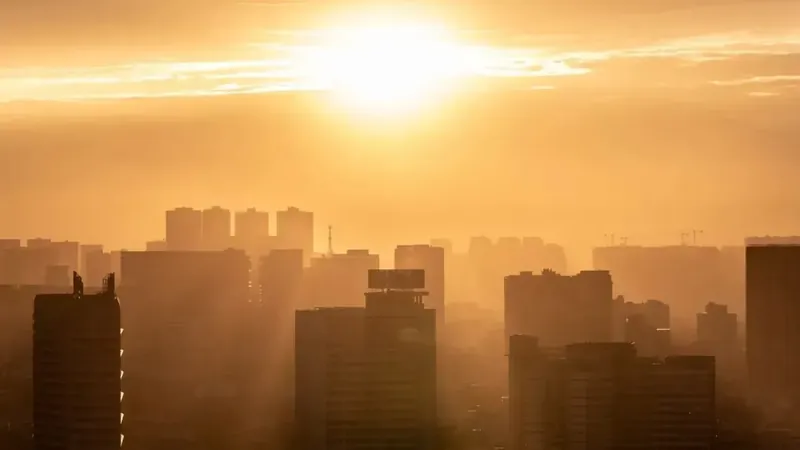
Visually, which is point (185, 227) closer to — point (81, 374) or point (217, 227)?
point (217, 227)

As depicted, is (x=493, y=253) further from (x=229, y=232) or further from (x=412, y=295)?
A: (x=412, y=295)

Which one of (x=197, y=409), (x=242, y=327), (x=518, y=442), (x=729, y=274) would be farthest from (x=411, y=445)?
(x=729, y=274)

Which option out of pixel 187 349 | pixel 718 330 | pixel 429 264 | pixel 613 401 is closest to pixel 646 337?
pixel 718 330

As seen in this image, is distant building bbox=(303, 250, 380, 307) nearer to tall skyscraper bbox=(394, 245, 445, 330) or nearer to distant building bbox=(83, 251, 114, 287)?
tall skyscraper bbox=(394, 245, 445, 330)

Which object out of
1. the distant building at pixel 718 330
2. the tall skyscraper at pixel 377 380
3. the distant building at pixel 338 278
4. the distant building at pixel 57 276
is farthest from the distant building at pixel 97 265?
the distant building at pixel 718 330

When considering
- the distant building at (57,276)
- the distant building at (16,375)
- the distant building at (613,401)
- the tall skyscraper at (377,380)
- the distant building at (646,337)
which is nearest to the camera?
the distant building at (16,375)

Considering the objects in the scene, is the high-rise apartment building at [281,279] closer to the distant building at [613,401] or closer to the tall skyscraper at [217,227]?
the tall skyscraper at [217,227]
